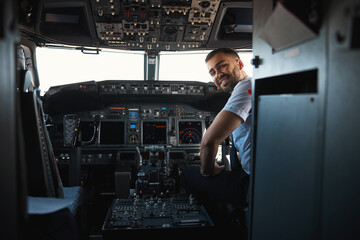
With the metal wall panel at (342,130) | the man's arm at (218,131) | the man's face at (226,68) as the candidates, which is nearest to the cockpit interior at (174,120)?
the metal wall panel at (342,130)

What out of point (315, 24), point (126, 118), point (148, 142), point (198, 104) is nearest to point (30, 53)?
point (126, 118)

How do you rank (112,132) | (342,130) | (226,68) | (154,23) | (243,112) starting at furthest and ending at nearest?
(112,132), (154,23), (226,68), (243,112), (342,130)

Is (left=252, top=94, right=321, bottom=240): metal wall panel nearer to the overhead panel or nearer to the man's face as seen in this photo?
the man's face

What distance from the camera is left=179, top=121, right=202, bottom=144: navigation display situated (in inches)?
141

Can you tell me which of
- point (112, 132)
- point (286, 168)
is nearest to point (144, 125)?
point (112, 132)

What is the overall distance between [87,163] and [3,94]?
2848mm

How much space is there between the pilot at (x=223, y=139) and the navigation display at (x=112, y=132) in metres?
1.36

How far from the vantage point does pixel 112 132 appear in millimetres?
3480

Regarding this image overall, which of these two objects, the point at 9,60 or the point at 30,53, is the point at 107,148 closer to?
the point at 30,53

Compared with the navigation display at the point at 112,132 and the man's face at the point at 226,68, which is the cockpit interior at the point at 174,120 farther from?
the man's face at the point at 226,68

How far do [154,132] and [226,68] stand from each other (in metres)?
1.55

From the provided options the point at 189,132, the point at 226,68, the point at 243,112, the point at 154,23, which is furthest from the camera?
the point at 189,132

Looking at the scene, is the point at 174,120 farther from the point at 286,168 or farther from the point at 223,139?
the point at 286,168

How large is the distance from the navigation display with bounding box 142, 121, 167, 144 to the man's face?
141 cm
